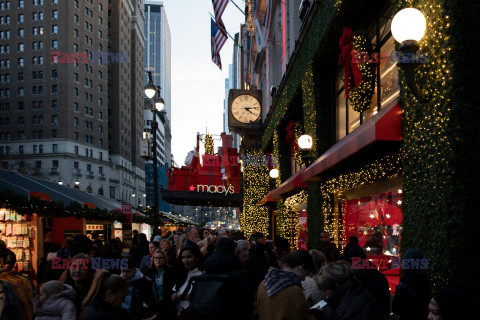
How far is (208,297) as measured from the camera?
17.3 ft

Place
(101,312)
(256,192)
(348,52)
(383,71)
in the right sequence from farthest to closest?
(256,192) < (348,52) < (383,71) < (101,312)

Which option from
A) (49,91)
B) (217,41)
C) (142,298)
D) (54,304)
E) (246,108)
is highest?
(49,91)

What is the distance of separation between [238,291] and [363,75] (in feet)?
19.5

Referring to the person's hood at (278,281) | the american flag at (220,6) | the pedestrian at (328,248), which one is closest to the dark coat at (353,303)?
the person's hood at (278,281)

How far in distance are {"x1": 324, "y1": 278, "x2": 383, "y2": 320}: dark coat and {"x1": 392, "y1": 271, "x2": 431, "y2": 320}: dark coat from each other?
599 millimetres

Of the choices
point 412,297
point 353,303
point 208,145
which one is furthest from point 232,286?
point 208,145

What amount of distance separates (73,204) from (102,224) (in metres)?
10.0

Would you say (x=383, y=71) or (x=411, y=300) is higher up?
(x=383, y=71)

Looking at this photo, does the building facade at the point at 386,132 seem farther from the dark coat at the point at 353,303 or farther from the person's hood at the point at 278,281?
the person's hood at the point at 278,281

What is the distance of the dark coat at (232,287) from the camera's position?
540 centimetres

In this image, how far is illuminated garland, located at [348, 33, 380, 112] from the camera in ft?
31.6

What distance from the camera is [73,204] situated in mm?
17234

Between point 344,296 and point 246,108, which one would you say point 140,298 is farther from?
point 246,108

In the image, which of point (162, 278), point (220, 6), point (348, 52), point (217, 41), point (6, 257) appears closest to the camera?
point (162, 278)
